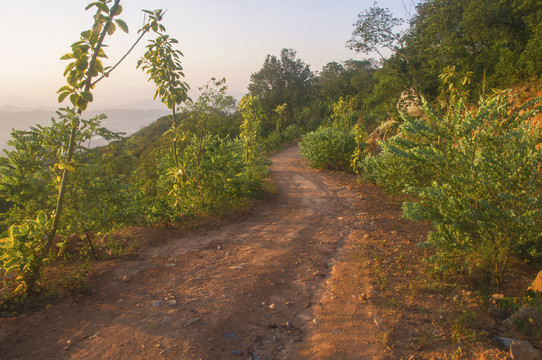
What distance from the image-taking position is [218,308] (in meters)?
3.18

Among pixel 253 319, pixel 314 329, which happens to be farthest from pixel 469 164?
pixel 253 319

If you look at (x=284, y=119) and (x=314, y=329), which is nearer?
(x=314, y=329)

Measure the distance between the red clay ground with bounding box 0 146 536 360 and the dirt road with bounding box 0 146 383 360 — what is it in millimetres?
12

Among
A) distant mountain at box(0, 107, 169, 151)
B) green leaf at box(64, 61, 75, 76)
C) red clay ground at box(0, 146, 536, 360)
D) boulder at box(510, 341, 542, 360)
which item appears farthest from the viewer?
distant mountain at box(0, 107, 169, 151)

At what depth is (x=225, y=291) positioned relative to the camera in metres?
3.50

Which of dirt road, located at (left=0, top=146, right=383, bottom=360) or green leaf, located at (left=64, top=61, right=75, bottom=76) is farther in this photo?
green leaf, located at (left=64, top=61, right=75, bottom=76)

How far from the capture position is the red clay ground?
2590 millimetres

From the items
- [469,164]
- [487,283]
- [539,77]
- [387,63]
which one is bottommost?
[487,283]

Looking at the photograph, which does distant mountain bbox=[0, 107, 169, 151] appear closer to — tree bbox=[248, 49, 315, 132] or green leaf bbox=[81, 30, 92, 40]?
green leaf bbox=[81, 30, 92, 40]

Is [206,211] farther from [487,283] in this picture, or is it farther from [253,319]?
[487,283]

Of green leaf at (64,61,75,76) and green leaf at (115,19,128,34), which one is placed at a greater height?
green leaf at (115,19,128,34)

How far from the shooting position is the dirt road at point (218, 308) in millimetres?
2600

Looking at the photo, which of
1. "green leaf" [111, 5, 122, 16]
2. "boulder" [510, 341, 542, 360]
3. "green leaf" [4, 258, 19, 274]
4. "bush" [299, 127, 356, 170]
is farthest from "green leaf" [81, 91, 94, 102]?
"bush" [299, 127, 356, 170]

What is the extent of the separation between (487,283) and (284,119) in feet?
86.5
